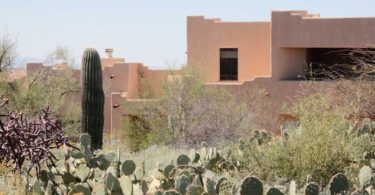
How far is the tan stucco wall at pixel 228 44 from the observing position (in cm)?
3023

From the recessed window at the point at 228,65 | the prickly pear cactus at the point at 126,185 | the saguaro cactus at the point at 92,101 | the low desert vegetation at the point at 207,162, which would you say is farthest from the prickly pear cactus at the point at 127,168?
the recessed window at the point at 228,65

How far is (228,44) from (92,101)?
11735 mm

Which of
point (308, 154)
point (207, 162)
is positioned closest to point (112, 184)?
point (207, 162)

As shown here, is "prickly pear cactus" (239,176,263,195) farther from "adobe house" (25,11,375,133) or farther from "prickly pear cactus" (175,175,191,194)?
"adobe house" (25,11,375,133)

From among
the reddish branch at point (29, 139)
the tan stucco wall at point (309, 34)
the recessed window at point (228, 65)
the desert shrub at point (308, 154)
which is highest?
the tan stucco wall at point (309, 34)

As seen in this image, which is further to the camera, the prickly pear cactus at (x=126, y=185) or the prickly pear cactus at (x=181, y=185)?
the prickly pear cactus at (x=126, y=185)

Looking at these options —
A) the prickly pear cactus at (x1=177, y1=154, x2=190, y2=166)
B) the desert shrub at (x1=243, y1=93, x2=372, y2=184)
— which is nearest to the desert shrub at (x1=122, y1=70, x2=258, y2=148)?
the desert shrub at (x1=243, y1=93, x2=372, y2=184)

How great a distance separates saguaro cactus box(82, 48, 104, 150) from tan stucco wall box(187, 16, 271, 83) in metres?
10.1

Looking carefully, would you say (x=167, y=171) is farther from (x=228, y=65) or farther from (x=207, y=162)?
(x=228, y=65)

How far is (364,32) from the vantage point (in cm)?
2694

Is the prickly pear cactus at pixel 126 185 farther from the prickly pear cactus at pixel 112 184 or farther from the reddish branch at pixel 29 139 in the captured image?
the reddish branch at pixel 29 139

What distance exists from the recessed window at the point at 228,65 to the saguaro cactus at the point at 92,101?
450 inches

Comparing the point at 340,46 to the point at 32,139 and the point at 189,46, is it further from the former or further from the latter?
the point at 32,139

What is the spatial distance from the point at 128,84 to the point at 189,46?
10.0ft
